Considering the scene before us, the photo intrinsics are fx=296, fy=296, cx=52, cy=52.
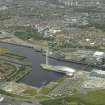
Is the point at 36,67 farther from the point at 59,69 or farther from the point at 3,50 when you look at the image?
the point at 3,50

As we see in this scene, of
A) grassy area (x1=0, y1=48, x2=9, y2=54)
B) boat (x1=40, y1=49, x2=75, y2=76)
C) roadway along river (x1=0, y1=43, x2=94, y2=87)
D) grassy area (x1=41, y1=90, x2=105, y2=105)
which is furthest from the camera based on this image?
grassy area (x1=0, y1=48, x2=9, y2=54)

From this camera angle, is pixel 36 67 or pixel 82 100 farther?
pixel 36 67

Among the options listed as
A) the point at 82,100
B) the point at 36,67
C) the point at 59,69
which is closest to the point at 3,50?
the point at 36,67

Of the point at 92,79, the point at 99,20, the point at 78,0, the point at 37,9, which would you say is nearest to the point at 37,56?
the point at 92,79

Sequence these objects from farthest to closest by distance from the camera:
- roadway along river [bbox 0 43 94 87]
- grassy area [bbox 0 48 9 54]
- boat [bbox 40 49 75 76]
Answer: grassy area [bbox 0 48 9 54], boat [bbox 40 49 75 76], roadway along river [bbox 0 43 94 87]

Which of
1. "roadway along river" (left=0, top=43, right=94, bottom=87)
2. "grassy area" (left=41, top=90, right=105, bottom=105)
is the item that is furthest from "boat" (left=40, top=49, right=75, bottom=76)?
"grassy area" (left=41, top=90, right=105, bottom=105)

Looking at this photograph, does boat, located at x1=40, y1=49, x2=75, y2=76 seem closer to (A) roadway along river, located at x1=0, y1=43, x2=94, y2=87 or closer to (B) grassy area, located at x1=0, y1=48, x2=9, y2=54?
(A) roadway along river, located at x1=0, y1=43, x2=94, y2=87

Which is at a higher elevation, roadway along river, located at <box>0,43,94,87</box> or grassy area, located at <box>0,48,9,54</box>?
grassy area, located at <box>0,48,9,54</box>

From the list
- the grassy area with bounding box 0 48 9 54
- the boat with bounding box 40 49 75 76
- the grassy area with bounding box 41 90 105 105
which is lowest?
the grassy area with bounding box 41 90 105 105
